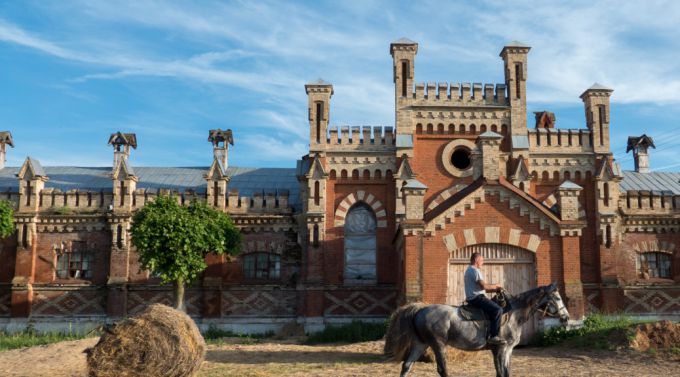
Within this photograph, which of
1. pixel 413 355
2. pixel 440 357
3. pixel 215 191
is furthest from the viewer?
pixel 215 191

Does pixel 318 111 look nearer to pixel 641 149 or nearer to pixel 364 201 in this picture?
pixel 364 201

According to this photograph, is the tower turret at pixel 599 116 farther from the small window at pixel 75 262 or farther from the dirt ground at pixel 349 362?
the small window at pixel 75 262

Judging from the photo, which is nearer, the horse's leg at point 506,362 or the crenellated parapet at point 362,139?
the horse's leg at point 506,362

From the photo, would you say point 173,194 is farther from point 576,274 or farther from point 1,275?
point 576,274

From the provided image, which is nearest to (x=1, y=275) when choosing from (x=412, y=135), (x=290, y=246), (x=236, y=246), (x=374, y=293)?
(x=236, y=246)

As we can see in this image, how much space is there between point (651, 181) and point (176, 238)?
22.9m

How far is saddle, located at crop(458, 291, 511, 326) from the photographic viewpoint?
1416 cm

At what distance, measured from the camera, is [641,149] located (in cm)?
3784

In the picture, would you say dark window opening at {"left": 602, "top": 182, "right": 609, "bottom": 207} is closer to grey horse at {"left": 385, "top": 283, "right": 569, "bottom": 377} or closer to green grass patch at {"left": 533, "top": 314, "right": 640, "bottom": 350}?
green grass patch at {"left": 533, "top": 314, "right": 640, "bottom": 350}

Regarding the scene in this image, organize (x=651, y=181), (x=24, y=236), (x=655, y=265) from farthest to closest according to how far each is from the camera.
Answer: (x=651, y=181) < (x=655, y=265) < (x=24, y=236)

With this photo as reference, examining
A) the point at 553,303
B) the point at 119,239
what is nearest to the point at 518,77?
the point at 119,239

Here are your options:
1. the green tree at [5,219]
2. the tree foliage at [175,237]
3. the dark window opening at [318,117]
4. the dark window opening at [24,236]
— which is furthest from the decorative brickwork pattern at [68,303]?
the dark window opening at [318,117]

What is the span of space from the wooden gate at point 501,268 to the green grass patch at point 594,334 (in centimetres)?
189

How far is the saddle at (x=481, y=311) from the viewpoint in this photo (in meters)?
14.2
